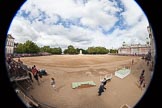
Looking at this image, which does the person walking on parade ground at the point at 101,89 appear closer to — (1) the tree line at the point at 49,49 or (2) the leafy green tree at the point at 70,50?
(1) the tree line at the point at 49,49

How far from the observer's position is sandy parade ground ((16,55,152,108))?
321cm

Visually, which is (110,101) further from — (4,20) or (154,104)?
(4,20)

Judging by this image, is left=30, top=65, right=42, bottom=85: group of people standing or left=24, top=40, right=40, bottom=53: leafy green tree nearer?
left=24, top=40, right=40, bottom=53: leafy green tree

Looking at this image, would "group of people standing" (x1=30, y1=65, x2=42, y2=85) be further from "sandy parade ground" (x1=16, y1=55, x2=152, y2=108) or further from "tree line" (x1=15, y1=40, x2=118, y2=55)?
"tree line" (x1=15, y1=40, x2=118, y2=55)

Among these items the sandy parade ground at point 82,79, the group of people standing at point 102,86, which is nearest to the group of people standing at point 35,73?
the sandy parade ground at point 82,79

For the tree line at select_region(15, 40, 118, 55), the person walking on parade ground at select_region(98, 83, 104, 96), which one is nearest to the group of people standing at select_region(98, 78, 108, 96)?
the person walking on parade ground at select_region(98, 83, 104, 96)

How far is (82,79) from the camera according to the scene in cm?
372

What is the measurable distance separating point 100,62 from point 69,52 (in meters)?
0.82

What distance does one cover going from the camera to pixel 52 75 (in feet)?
11.5

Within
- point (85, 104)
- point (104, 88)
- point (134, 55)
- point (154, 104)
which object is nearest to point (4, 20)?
point (154, 104)

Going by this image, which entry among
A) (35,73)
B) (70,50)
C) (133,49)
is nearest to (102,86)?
(70,50)

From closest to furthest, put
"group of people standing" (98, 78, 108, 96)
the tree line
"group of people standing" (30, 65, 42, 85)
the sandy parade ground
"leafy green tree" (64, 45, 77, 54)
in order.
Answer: the tree line → "group of people standing" (30, 65, 42, 85) → "leafy green tree" (64, 45, 77, 54) → the sandy parade ground → "group of people standing" (98, 78, 108, 96)

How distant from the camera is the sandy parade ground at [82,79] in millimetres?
3213

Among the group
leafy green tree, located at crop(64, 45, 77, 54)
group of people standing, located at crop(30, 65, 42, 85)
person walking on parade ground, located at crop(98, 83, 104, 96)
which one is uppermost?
leafy green tree, located at crop(64, 45, 77, 54)
